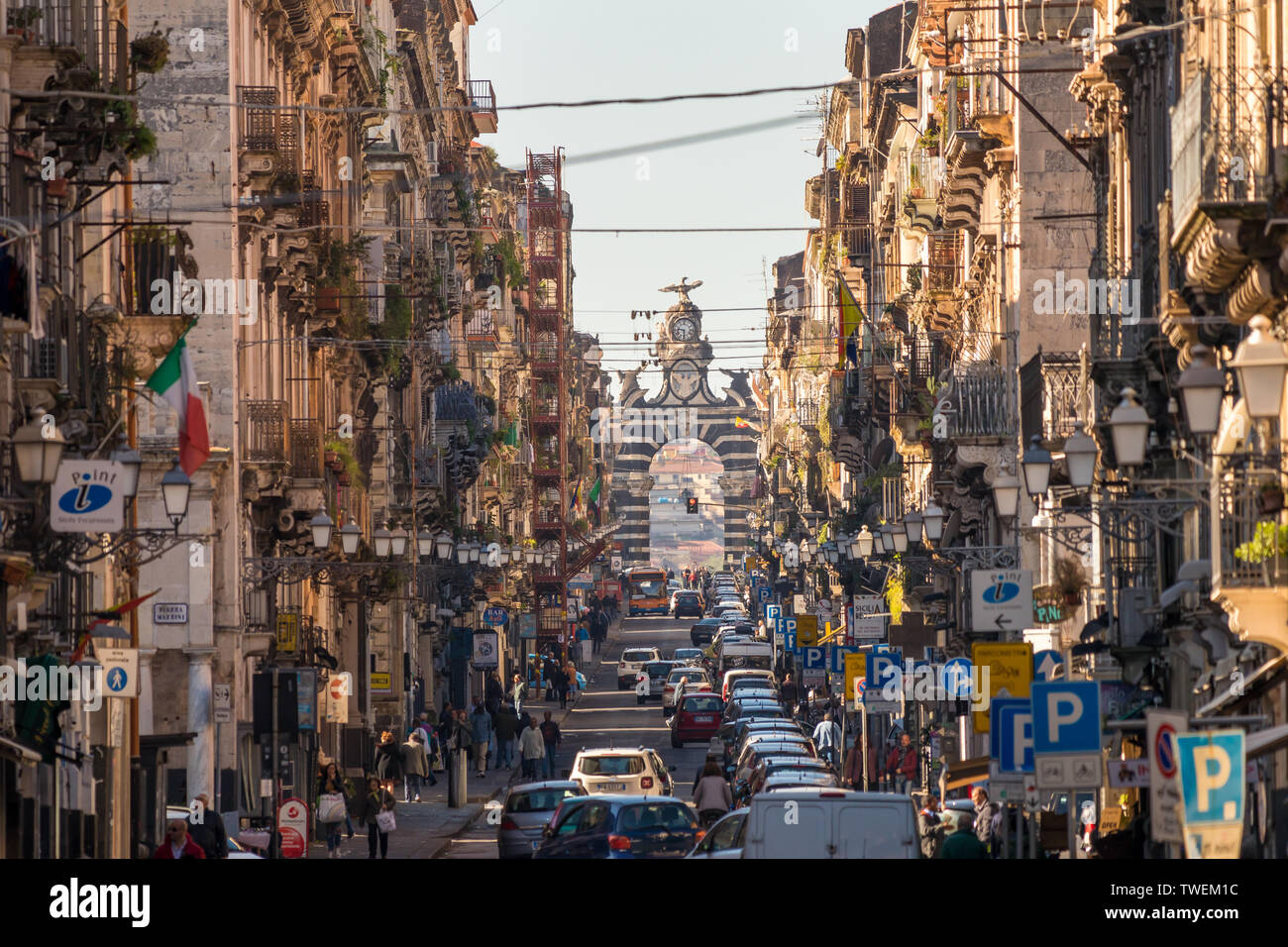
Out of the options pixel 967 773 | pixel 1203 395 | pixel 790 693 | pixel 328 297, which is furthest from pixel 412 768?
pixel 1203 395

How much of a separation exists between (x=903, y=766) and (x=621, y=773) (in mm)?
5782

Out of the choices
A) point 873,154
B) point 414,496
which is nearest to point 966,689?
point 414,496

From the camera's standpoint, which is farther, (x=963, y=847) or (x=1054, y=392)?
(x=1054, y=392)

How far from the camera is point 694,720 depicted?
2234 inches

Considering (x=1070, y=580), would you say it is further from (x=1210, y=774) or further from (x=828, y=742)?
(x=1210, y=774)

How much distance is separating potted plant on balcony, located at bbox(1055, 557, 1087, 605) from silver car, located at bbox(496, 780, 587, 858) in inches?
316

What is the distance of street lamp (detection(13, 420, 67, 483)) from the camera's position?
20.0 meters

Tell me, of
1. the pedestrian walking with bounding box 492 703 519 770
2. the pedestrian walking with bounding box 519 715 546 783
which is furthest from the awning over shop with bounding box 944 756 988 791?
the pedestrian walking with bounding box 492 703 519 770

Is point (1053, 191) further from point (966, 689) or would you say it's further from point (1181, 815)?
point (1181, 815)

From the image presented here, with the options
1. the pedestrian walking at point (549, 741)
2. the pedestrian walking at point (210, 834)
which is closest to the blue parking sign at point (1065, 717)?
the pedestrian walking at point (210, 834)

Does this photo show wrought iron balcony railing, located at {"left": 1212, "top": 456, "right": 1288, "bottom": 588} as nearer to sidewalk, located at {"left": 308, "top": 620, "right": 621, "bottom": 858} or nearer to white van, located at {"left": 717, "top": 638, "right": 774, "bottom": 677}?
sidewalk, located at {"left": 308, "top": 620, "right": 621, "bottom": 858}

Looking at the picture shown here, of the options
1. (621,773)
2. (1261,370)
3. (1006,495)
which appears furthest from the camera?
(621,773)

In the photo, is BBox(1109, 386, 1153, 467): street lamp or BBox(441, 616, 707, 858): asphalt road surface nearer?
BBox(1109, 386, 1153, 467): street lamp
